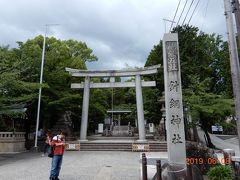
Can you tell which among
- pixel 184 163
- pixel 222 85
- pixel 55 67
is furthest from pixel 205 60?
pixel 184 163

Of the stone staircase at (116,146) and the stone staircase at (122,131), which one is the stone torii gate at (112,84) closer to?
the stone staircase at (116,146)

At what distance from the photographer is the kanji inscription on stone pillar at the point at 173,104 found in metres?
7.76

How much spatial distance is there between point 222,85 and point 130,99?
17715 mm

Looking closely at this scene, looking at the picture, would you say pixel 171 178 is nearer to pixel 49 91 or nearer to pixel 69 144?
pixel 69 144

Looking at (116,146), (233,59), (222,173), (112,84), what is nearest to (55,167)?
(222,173)

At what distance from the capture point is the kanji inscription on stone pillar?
7.76m

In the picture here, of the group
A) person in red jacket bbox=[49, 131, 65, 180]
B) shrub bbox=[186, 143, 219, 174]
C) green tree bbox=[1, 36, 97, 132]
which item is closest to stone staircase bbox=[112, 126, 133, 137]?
green tree bbox=[1, 36, 97, 132]

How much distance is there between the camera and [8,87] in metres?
15.4

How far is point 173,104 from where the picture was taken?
27.0ft

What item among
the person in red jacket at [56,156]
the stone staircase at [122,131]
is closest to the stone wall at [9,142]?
the person in red jacket at [56,156]

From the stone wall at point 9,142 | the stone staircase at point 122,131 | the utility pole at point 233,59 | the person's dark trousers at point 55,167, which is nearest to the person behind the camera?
the utility pole at point 233,59

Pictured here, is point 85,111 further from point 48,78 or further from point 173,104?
point 173,104

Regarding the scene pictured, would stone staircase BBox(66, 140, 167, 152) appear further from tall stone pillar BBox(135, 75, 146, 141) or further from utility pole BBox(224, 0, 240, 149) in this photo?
utility pole BBox(224, 0, 240, 149)

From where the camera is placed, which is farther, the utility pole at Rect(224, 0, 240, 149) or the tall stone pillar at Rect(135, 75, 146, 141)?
the tall stone pillar at Rect(135, 75, 146, 141)
